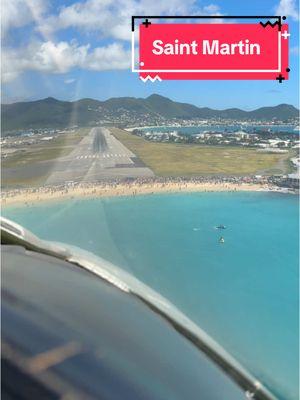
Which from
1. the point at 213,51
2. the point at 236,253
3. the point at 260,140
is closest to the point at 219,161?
the point at 260,140

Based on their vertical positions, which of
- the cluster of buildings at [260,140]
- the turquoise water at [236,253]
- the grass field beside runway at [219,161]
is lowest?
the turquoise water at [236,253]

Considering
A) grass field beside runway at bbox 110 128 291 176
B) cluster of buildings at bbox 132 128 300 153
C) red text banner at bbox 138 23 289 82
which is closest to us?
red text banner at bbox 138 23 289 82

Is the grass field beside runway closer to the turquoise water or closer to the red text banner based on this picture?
the turquoise water

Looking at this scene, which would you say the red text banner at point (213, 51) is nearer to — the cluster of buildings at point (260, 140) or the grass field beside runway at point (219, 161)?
the grass field beside runway at point (219, 161)

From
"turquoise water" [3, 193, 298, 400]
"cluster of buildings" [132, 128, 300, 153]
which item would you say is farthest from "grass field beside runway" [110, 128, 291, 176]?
"turquoise water" [3, 193, 298, 400]

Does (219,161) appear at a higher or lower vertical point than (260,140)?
lower

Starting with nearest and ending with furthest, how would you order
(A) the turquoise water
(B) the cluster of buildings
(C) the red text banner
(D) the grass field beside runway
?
1. (C) the red text banner
2. (A) the turquoise water
3. (D) the grass field beside runway
4. (B) the cluster of buildings

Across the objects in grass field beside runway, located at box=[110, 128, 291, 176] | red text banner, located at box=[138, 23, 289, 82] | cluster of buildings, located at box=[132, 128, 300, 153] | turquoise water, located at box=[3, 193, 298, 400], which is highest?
cluster of buildings, located at box=[132, 128, 300, 153]

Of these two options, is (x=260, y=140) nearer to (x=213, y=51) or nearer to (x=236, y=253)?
(x=236, y=253)

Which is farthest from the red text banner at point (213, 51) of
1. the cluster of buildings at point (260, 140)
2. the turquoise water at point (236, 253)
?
the cluster of buildings at point (260, 140)

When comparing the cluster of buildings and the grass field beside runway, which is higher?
the cluster of buildings

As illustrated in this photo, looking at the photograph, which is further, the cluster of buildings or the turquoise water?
the cluster of buildings
